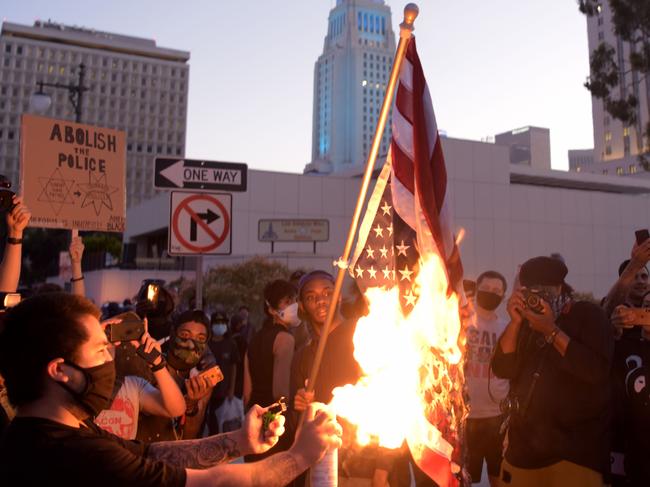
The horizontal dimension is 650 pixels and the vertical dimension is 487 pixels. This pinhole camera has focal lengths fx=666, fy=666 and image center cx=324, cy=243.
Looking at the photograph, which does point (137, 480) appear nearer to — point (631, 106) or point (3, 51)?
point (631, 106)

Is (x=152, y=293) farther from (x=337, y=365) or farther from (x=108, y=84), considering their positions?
(x=108, y=84)

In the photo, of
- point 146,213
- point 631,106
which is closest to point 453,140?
point 631,106

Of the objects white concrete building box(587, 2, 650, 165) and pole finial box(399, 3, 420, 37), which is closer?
pole finial box(399, 3, 420, 37)

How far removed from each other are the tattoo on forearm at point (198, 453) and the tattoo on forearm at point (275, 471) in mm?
467

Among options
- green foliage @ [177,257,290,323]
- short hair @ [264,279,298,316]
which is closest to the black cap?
short hair @ [264,279,298,316]

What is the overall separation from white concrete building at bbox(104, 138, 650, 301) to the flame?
33448 mm

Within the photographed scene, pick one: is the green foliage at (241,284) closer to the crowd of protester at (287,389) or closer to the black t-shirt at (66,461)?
the crowd of protester at (287,389)

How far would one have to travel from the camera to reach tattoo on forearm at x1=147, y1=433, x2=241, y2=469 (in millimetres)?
2971

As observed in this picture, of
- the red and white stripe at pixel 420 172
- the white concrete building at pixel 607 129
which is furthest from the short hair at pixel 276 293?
the white concrete building at pixel 607 129

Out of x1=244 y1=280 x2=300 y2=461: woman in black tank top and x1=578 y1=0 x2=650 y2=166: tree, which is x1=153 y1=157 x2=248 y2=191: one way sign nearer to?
x1=244 y1=280 x2=300 y2=461: woman in black tank top

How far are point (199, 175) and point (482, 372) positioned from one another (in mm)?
3492

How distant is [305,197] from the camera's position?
42.8 m

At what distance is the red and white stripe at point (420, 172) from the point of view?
3.78 m

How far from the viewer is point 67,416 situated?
2.31 m
